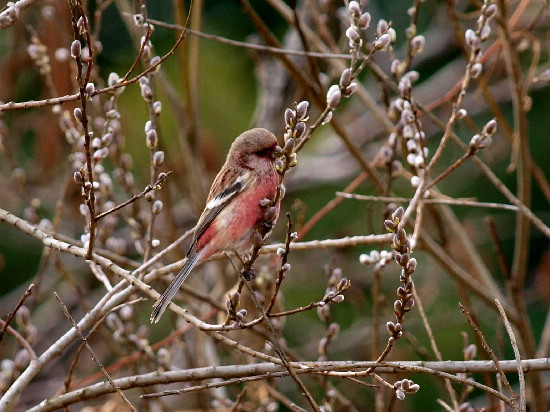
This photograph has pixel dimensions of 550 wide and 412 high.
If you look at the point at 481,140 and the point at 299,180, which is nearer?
the point at 481,140

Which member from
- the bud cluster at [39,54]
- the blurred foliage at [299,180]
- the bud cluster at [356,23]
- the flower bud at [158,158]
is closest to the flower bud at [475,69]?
the bud cluster at [356,23]

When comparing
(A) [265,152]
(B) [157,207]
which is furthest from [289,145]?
(A) [265,152]

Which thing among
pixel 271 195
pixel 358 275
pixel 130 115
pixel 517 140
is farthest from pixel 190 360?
pixel 130 115

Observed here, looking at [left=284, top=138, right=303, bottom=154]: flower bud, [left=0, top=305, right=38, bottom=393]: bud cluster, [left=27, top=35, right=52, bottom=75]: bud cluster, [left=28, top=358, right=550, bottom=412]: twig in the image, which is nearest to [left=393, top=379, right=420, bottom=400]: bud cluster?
[left=28, top=358, right=550, bottom=412]: twig

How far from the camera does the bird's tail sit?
10.6 ft

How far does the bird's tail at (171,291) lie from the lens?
3219 millimetres

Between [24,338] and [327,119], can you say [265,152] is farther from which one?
[24,338]

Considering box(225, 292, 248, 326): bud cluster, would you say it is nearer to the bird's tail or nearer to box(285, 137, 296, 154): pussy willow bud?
the bird's tail

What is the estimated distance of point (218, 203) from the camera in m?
3.83

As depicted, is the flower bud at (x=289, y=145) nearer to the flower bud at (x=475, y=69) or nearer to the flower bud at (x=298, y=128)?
the flower bud at (x=298, y=128)

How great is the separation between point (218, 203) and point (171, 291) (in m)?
0.60

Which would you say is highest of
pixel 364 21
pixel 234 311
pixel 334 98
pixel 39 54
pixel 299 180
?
pixel 39 54

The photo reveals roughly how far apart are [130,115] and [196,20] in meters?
4.47

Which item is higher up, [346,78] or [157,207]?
[346,78]
